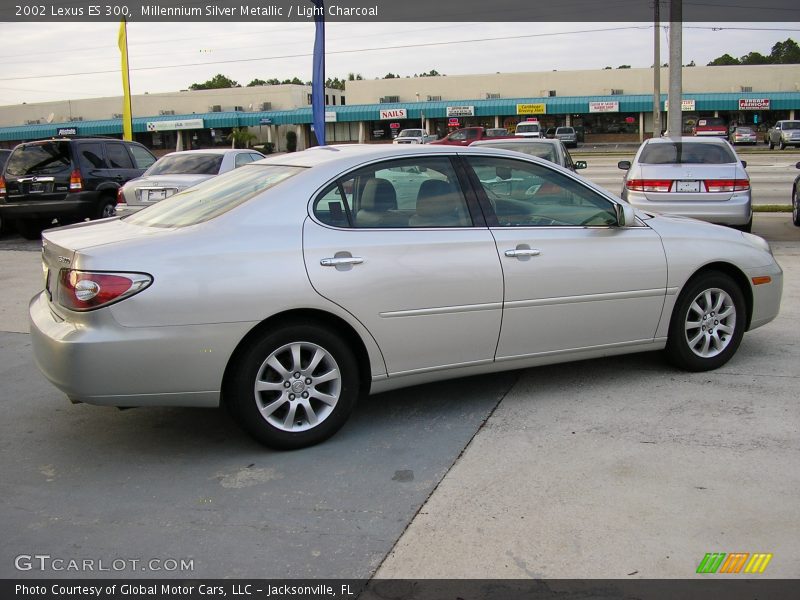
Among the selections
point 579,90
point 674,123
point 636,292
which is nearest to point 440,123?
point 579,90

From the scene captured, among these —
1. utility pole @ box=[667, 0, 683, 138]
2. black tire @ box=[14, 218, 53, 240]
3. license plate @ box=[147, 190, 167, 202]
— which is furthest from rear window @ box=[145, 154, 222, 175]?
utility pole @ box=[667, 0, 683, 138]

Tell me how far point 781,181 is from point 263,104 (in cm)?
5323

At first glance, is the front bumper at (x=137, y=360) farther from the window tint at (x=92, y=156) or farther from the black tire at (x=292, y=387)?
the window tint at (x=92, y=156)

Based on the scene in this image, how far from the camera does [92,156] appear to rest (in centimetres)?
1451

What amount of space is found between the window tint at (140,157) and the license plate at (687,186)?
9708 millimetres

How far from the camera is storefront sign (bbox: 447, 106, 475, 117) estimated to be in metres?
64.6

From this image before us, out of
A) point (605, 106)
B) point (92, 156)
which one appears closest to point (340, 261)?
point (92, 156)

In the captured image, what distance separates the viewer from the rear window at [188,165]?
12.9 m

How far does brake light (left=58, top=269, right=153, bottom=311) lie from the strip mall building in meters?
61.5

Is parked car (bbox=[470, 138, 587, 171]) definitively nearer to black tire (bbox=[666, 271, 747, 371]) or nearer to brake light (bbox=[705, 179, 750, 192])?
brake light (bbox=[705, 179, 750, 192])

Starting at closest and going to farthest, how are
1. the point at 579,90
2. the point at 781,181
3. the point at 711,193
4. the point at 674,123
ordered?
the point at 711,193
the point at 674,123
the point at 781,181
the point at 579,90

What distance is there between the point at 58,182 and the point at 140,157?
1.93 meters

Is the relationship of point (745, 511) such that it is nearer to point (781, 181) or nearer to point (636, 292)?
point (636, 292)

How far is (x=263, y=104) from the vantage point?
6950 cm
